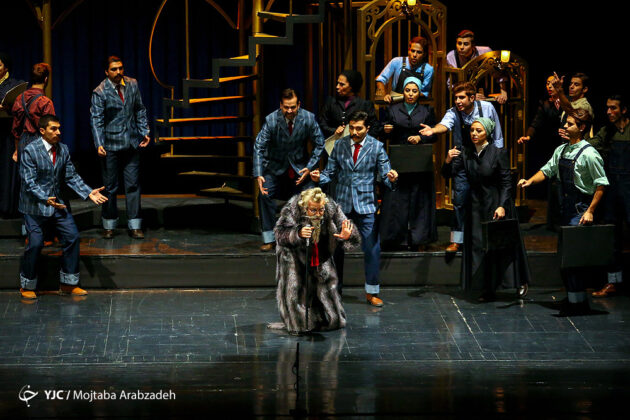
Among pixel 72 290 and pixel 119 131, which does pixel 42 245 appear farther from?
pixel 119 131

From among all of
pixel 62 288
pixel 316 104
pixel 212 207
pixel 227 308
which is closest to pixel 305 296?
pixel 227 308

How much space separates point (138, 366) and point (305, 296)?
1.25 meters

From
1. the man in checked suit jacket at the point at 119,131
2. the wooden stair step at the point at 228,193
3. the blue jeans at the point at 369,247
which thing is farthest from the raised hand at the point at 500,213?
the man in checked suit jacket at the point at 119,131

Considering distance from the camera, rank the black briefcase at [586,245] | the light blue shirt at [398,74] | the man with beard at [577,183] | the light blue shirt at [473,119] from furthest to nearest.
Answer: the light blue shirt at [398,74] < the light blue shirt at [473,119] < the man with beard at [577,183] < the black briefcase at [586,245]

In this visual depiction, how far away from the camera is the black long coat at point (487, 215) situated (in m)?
8.82

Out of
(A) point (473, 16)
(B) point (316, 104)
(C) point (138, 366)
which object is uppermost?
(A) point (473, 16)

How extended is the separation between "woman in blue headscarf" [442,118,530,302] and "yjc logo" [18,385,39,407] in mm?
3637

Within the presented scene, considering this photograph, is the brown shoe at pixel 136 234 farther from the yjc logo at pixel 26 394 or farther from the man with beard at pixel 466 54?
the yjc logo at pixel 26 394

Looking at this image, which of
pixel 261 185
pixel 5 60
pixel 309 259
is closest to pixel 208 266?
pixel 261 185

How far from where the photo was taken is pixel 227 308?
29.3 feet

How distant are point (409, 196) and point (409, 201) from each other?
0.14 feet

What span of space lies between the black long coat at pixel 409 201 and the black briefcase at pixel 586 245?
141 centimetres

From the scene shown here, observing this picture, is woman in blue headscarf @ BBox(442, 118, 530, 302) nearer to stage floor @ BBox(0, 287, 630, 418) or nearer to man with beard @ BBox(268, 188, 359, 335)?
stage floor @ BBox(0, 287, 630, 418)

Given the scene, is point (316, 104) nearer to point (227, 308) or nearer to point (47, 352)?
point (227, 308)
